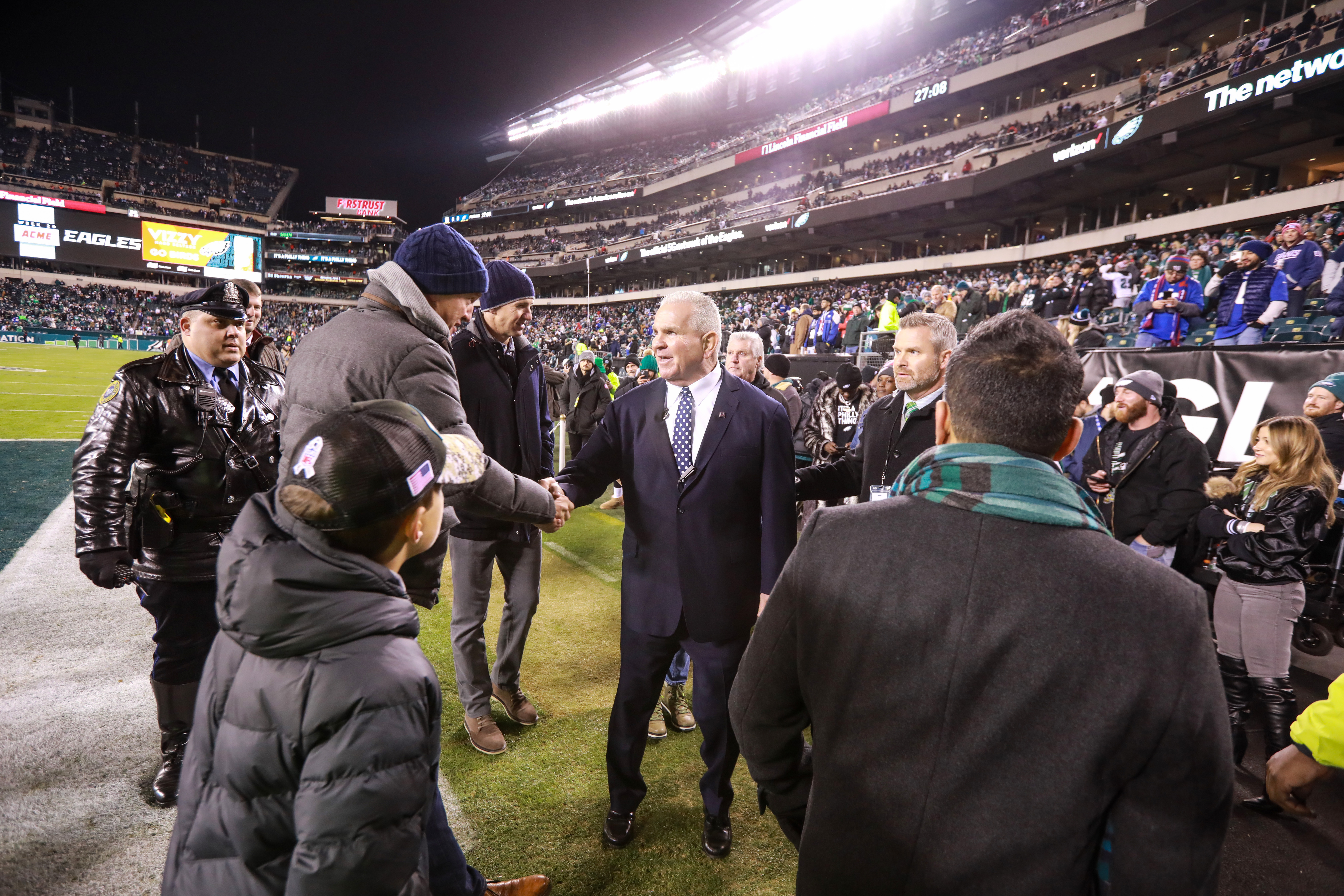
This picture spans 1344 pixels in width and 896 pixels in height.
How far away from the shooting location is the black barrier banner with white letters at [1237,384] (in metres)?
5.14

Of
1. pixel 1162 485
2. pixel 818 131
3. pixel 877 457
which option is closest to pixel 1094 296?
pixel 1162 485

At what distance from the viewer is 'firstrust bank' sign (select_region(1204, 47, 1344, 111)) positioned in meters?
16.5

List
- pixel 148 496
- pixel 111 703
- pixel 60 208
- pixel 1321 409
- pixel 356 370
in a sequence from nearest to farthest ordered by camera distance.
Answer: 1. pixel 356 370
2. pixel 148 496
3. pixel 111 703
4. pixel 1321 409
5. pixel 60 208

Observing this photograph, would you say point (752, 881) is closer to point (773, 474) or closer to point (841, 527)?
point (773, 474)

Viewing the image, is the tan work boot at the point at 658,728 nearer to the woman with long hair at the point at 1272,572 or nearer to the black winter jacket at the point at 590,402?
the woman with long hair at the point at 1272,572

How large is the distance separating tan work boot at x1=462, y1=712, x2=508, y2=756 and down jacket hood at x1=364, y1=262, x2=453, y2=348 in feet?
7.05

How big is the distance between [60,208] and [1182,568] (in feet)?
236

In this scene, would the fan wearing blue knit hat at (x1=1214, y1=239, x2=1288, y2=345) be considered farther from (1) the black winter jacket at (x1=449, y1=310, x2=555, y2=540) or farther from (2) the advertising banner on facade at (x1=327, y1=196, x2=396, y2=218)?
(2) the advertising banner on facade at (x1=327, y1=196, x2=396, y2=218)

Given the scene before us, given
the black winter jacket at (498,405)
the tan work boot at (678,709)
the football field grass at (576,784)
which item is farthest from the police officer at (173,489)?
the tan work boot at (678,709)

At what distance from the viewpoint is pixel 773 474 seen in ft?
8.71

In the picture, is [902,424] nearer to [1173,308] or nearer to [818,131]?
[1173,308]

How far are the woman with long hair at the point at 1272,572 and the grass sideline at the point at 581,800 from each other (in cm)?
275

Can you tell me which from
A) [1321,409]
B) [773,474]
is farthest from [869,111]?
[773,474]

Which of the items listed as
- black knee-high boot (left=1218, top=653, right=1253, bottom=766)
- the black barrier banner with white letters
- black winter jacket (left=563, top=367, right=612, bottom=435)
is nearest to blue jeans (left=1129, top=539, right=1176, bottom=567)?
black knee-high boot (left=1218, top=653, right=1253, bottom=766)
